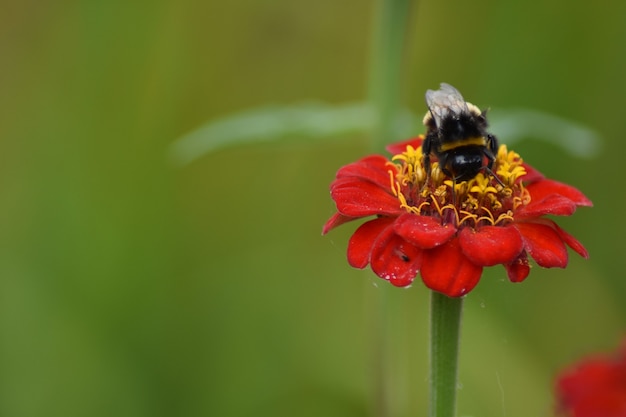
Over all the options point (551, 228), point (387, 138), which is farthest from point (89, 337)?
point (551, 228)

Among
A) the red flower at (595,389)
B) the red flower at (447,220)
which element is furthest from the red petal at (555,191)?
the red flower at (595,389)

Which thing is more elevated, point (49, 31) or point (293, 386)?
point (49, 31)

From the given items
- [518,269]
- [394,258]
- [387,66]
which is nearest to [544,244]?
[518,269]

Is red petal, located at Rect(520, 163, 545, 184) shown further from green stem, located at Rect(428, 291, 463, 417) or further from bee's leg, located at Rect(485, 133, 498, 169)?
green stem, located at Rect(428, 291, 463, 417)

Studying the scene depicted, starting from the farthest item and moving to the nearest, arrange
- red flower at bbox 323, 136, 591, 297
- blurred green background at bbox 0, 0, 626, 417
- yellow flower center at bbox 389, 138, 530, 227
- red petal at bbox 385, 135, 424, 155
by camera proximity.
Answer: blurred green background at bbox 0, 0, 626, 417 → red petal at bbox 385, 135, 424, 155 → yellow flower center at bbox 389, 138, 530, 227 → red flower at bbox 323, 136, 591, 297

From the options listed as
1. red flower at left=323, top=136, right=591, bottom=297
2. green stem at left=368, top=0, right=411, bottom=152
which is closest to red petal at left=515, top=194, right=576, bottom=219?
red flower at left=323, top=136, right=591, bottom=297

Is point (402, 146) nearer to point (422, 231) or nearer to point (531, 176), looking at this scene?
point (531, 176)

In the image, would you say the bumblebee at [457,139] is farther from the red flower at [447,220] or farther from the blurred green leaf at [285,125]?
the blurred green leaf at [285,125]

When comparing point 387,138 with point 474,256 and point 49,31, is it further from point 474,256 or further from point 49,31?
point 49,31

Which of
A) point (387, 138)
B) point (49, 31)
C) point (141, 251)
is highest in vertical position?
point (49, 31)
